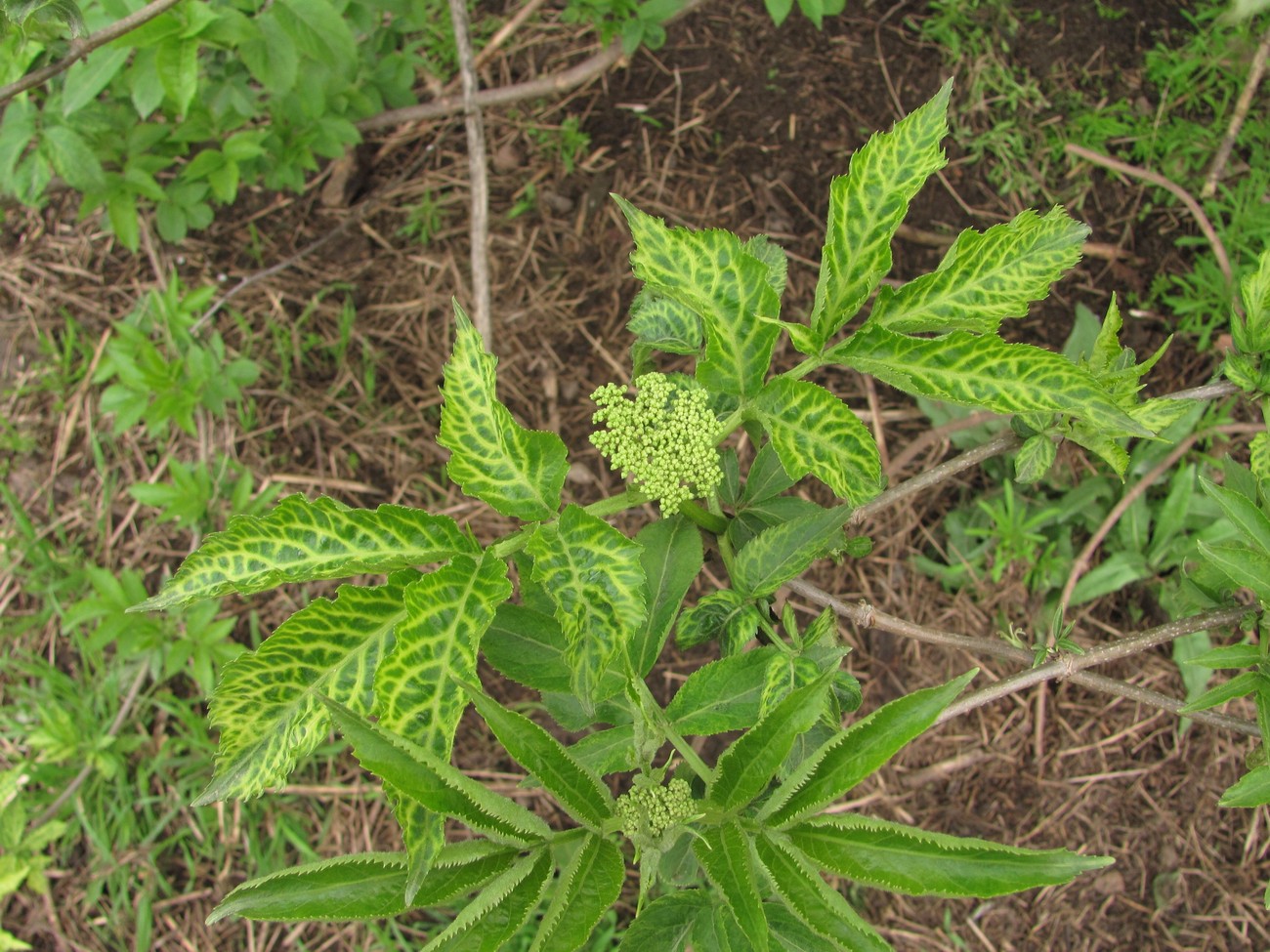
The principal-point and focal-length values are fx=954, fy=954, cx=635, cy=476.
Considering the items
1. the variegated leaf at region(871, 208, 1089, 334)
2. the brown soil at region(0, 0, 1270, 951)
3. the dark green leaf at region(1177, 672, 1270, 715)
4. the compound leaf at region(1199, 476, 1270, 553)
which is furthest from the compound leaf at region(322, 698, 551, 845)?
the brown soil at region(0, 0, 1270, 951)

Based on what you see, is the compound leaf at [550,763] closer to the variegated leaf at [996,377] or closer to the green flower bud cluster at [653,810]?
the green flower bud cluster at [653,810]

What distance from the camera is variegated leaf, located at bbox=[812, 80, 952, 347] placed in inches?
51.3

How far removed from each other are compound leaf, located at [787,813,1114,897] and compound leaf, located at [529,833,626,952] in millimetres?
252

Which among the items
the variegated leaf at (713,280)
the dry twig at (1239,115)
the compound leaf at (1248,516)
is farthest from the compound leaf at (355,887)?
the dry twig at (1239,115)

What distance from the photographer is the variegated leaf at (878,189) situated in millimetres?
1303

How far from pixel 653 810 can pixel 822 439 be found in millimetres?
538

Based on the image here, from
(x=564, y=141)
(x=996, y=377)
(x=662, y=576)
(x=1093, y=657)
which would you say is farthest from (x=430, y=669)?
(x=564, y=141)

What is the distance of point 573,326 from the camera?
294 cm

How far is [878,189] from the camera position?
1315mm

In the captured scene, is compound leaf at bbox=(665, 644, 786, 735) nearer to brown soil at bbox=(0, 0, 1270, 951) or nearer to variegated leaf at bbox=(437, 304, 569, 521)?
variegated leaf at bbox=(437, 304, 569, 521)

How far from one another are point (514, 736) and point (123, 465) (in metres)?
2.46

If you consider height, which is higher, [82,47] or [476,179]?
[82,47]

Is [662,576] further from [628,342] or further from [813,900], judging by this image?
[628,342]

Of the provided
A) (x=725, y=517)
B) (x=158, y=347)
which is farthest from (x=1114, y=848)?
(x=158, y=347)
